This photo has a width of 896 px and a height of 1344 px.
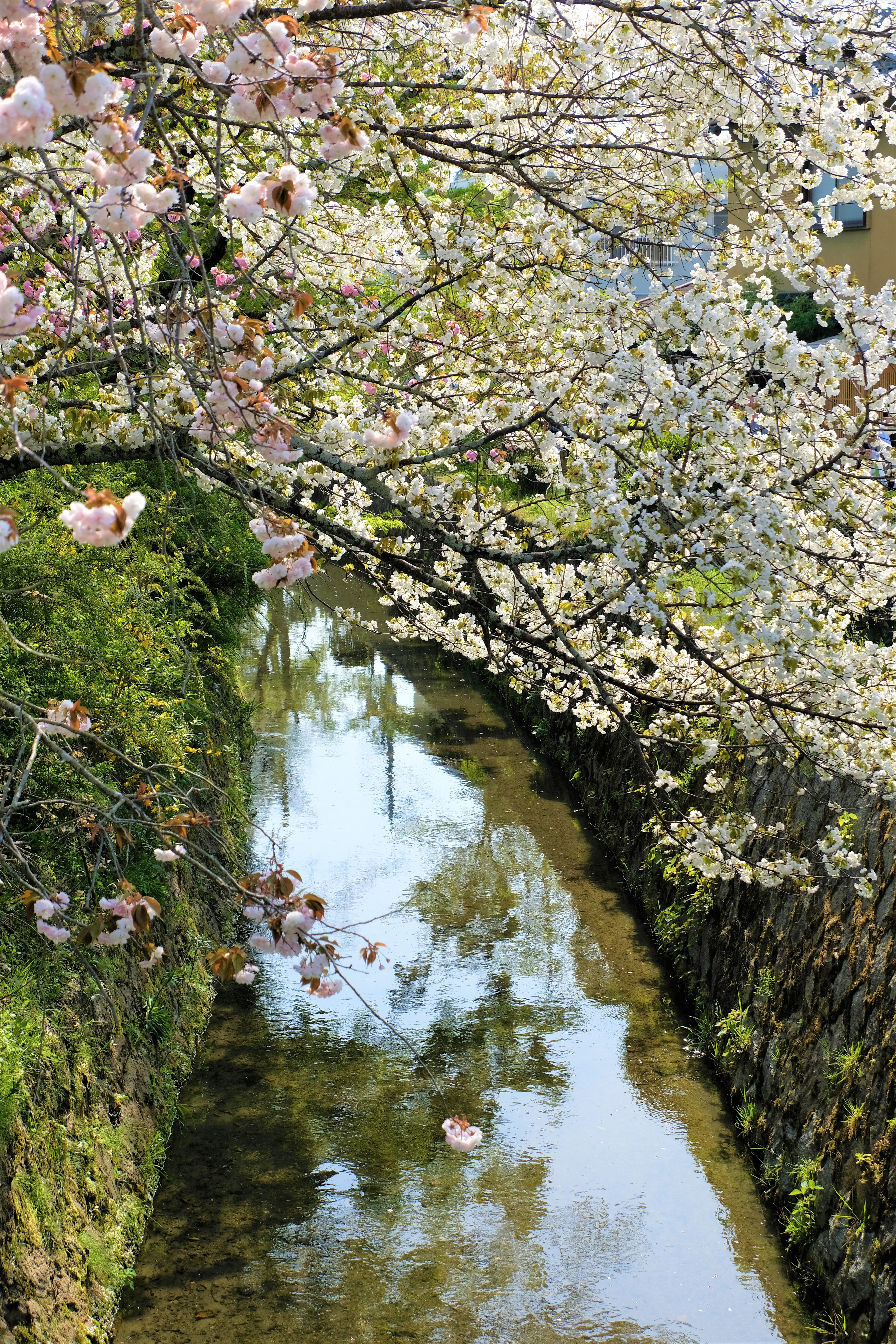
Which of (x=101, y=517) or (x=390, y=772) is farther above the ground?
(x=101, y=517)

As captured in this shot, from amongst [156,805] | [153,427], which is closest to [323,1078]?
[156,805]

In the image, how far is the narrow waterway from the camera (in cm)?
515

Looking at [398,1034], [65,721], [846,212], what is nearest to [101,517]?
[398,1034]

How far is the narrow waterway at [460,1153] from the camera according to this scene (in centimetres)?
515

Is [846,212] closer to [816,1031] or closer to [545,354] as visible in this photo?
[545,354]

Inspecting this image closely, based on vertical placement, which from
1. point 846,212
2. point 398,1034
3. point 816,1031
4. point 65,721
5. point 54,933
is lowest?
point 816,1031

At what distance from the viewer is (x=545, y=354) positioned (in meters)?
5.12

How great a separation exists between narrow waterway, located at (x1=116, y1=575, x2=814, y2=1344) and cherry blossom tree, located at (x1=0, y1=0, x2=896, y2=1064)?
73.2 inches

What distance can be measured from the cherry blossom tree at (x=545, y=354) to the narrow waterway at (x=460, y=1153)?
186cm

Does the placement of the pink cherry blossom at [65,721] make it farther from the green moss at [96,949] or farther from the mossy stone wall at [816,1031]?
the mossy stone wall at [816,1031]

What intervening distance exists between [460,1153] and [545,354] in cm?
447

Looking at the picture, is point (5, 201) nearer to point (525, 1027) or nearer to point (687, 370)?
point (687, 370)

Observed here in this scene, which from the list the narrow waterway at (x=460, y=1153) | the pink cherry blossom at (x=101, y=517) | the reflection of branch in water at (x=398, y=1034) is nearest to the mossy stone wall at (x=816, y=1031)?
the narrow waterway at (x=460, y=1153)

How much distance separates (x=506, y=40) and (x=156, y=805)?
138 inches
